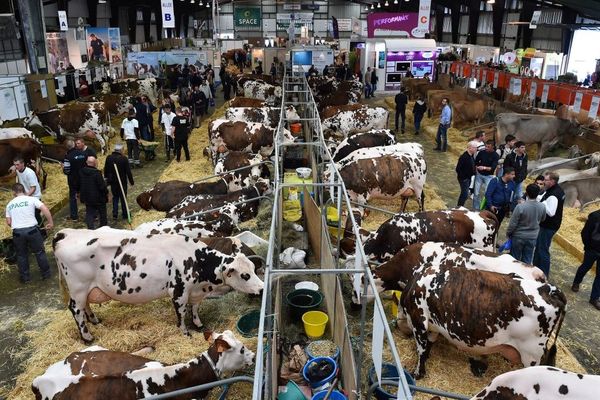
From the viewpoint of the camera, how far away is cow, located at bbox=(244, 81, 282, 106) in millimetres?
22641

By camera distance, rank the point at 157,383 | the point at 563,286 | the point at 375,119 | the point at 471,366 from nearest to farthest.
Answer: the point at 157,383 < the point at 471,366 < the point at 563,286 < the point at 375,119

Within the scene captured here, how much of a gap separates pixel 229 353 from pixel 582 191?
30.8 ft

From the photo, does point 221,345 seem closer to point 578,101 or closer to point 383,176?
point 383,176

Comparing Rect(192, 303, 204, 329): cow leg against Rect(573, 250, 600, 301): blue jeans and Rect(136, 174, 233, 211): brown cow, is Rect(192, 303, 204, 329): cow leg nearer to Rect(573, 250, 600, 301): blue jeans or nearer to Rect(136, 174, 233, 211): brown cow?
Rect(136, 174, 233, 211): brown cow

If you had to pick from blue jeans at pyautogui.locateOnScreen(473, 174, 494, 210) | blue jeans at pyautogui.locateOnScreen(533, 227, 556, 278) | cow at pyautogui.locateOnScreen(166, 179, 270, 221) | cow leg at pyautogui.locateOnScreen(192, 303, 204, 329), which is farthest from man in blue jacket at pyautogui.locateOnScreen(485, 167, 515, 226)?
cow leg at pyautogui.locateOnScreen(192, 303, 204, 329)

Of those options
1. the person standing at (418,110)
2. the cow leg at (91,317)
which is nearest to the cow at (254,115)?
the person standing at (418,110)

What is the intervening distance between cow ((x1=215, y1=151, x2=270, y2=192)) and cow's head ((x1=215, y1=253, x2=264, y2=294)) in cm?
450

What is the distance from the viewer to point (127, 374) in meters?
4.57

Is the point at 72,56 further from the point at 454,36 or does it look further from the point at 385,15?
the point at 454,36

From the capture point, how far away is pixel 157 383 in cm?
463

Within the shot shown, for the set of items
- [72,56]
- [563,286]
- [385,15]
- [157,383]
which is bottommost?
[563,286]

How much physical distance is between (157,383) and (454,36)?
4989 cm

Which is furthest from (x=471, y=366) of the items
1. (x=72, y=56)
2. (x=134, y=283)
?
(x=72, y=56)

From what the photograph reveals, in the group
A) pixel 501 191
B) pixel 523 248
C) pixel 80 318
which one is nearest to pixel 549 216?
pixel 523 248
